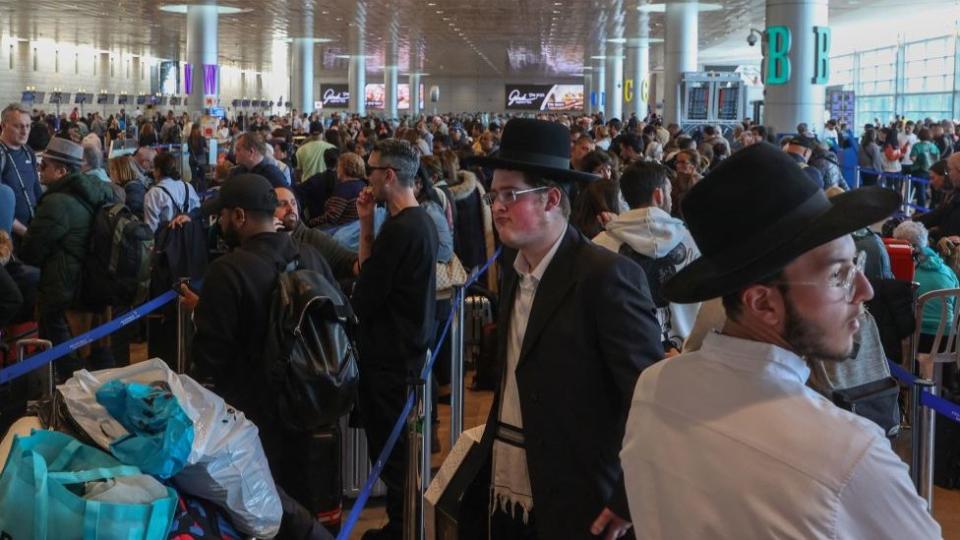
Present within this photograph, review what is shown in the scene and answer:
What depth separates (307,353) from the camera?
4574 mm

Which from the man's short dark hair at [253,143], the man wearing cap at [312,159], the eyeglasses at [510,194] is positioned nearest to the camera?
the eyeglasses at [510,194]

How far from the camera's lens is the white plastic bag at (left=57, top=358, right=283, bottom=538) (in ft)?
8.88

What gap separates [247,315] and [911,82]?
4241 cm

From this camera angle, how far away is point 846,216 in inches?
69.3

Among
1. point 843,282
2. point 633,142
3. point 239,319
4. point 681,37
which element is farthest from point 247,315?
point 681,37

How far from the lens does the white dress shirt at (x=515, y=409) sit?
3.13m

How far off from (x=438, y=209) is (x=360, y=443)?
1.92m

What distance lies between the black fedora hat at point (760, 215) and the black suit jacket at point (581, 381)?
1.08 meters

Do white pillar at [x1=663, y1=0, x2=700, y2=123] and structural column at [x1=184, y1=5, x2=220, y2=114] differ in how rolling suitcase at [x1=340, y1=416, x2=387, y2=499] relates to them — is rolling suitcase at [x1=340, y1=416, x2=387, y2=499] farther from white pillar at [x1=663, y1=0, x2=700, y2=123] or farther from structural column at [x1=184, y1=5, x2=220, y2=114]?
white pillar at [x1=663, y1=0, x2=700, y2=123]

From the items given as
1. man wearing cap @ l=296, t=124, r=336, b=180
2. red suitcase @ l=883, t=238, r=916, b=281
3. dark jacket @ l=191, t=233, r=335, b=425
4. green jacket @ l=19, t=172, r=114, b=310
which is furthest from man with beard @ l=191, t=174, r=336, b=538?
man wearing cap @ l=296, t=124, r=336, b=180

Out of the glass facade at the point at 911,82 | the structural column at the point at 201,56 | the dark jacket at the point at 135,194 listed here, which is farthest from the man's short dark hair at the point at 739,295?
the glass facade at the point at 911,82

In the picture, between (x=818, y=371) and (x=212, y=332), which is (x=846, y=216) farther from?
(x=212, y=332)

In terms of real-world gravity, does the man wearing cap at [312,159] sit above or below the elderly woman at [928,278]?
above

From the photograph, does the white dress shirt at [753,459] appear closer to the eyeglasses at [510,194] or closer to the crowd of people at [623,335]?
the crowd of people at [623,335]
